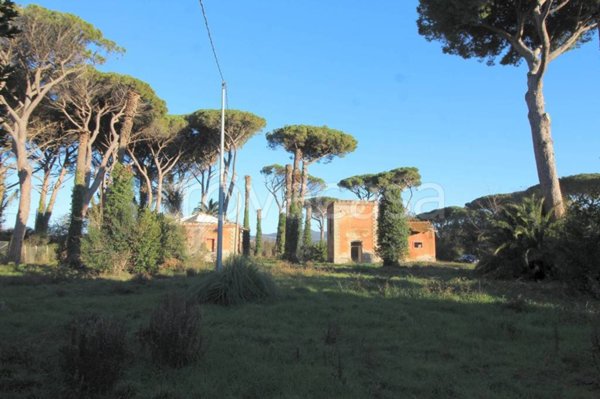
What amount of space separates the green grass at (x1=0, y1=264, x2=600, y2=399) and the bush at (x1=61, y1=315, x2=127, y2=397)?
21 centimetres

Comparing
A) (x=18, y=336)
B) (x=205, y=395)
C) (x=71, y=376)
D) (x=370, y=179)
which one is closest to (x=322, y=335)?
(x=205, y=395)

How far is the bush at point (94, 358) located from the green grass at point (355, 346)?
21cm

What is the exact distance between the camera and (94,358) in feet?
12.5

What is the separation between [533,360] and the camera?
5.14 meters

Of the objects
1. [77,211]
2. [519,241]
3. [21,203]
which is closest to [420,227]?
[519,241]

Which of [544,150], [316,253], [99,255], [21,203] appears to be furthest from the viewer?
[316,253]

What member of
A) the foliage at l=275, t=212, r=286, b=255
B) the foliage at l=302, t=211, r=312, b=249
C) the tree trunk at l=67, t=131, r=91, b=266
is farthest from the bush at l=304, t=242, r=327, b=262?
the tree trunk at l=67, t=131, r=91, b=266

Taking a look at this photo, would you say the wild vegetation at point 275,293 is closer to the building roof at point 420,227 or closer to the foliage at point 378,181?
the building roof at point 420,227

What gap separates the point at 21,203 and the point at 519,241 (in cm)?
2087

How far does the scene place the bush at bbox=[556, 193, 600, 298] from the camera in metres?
8.25

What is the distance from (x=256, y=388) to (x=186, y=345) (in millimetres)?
963

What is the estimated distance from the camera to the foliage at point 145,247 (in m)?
17.1

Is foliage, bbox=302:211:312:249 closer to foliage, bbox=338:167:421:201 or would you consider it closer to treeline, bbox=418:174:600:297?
foliage, bbox=338:167:421:201

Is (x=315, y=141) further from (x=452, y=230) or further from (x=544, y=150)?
(x=544, y=150)
